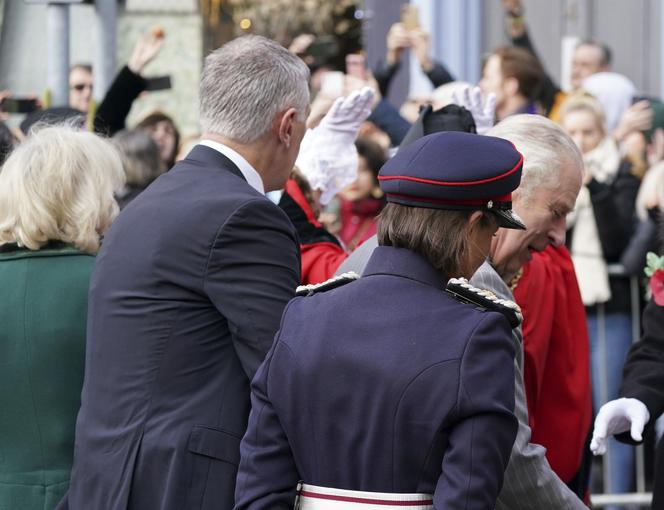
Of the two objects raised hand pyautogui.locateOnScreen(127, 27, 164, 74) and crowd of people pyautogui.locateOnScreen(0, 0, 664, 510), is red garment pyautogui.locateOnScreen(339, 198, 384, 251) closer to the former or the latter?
raised hand pyautogui.locateOnScreen(127, 27, 164, 74)

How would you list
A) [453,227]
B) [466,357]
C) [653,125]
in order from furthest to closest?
[653,125] → [453,227] → [466,357]

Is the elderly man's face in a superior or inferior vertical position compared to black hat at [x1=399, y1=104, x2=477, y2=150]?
inferior

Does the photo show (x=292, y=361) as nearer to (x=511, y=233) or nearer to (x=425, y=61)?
(x=511, y=233)

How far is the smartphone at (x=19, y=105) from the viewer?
6637mm

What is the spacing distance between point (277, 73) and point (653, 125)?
4679 mm

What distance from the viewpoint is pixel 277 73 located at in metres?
3.31

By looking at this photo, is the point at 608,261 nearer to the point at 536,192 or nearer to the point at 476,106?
the point at 476,106

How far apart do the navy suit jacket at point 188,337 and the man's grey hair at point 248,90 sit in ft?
0.62

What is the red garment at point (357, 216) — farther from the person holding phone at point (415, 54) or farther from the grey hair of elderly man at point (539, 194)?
the grey hair of elderly man at point (539, 194)

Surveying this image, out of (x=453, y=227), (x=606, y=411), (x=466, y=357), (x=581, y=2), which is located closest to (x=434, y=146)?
(x=453, y=227)

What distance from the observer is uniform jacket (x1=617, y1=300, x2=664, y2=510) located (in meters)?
3.44

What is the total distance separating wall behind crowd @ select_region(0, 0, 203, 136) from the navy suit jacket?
20.7 feet

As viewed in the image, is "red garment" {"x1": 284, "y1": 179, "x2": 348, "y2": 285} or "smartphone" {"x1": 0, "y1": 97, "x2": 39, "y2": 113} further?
"smartphone" {"x1": 0, "y1": 97, "x2": 39, "y2": 113}

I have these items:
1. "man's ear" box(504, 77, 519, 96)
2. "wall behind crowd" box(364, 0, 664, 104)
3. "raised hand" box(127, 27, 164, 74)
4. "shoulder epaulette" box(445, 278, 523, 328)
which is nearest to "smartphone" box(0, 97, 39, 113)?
"raised hand" box(127, 27, 164, 74)
